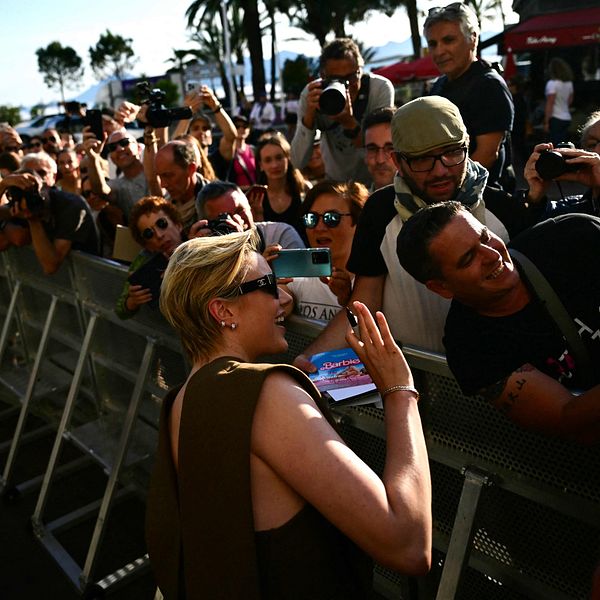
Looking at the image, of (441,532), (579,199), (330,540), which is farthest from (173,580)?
(579,199)

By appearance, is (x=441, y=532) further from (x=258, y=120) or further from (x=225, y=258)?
(x=258, y=120)

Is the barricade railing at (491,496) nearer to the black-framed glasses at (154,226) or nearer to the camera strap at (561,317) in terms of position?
the camera strap at (561,317)

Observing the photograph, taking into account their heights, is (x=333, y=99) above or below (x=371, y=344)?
above

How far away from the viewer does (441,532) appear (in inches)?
93.0

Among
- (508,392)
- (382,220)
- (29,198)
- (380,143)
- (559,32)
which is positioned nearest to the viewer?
(508,392)

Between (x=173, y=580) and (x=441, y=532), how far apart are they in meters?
0.99

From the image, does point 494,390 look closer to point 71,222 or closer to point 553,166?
point 553,166

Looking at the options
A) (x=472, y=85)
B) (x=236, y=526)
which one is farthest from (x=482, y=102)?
(x=236, y=526)

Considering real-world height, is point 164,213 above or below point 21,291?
above

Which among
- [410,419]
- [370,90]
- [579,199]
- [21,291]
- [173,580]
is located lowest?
[21,291]

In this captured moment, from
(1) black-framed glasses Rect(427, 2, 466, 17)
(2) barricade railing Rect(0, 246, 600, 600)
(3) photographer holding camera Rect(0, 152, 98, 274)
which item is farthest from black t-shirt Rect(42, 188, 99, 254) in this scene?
(1) black-framed glasses Rect(427, 2, 466, 17)

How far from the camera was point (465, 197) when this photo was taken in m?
2.57

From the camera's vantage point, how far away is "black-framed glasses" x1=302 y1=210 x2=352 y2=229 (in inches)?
132

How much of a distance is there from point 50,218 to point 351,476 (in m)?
3.85
